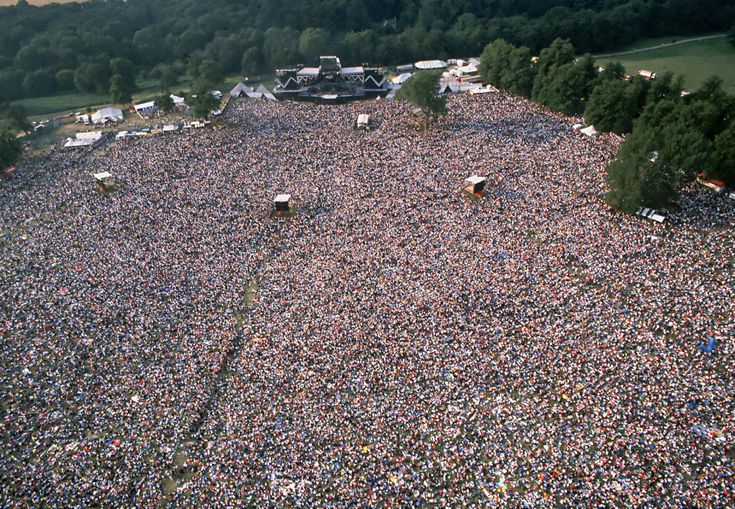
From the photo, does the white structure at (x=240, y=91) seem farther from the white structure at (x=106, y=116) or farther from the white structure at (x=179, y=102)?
the white structure at (x=106, y=116)

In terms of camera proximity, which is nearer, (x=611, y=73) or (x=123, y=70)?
(x=611, y=73)

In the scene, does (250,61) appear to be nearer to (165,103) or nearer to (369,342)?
(165,103)

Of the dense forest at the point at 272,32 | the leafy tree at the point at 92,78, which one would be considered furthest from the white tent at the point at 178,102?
the leafy tree at the point at 92,78

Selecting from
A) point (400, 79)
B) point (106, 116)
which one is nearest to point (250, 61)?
point (106, 116)

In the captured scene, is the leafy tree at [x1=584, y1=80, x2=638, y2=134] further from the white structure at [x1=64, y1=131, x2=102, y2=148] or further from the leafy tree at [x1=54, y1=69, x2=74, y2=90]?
the leafy tree at [x1=54, y1=69, x2=74, y2=90]

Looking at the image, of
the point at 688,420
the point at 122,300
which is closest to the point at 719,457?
the point at 688,420

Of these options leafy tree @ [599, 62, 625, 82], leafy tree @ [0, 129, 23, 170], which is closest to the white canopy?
leafy tree @ [599, 62, 625, 82]

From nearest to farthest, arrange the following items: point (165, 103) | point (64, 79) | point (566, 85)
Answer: point (566, 85), point (165, 103), point (64, 79)
